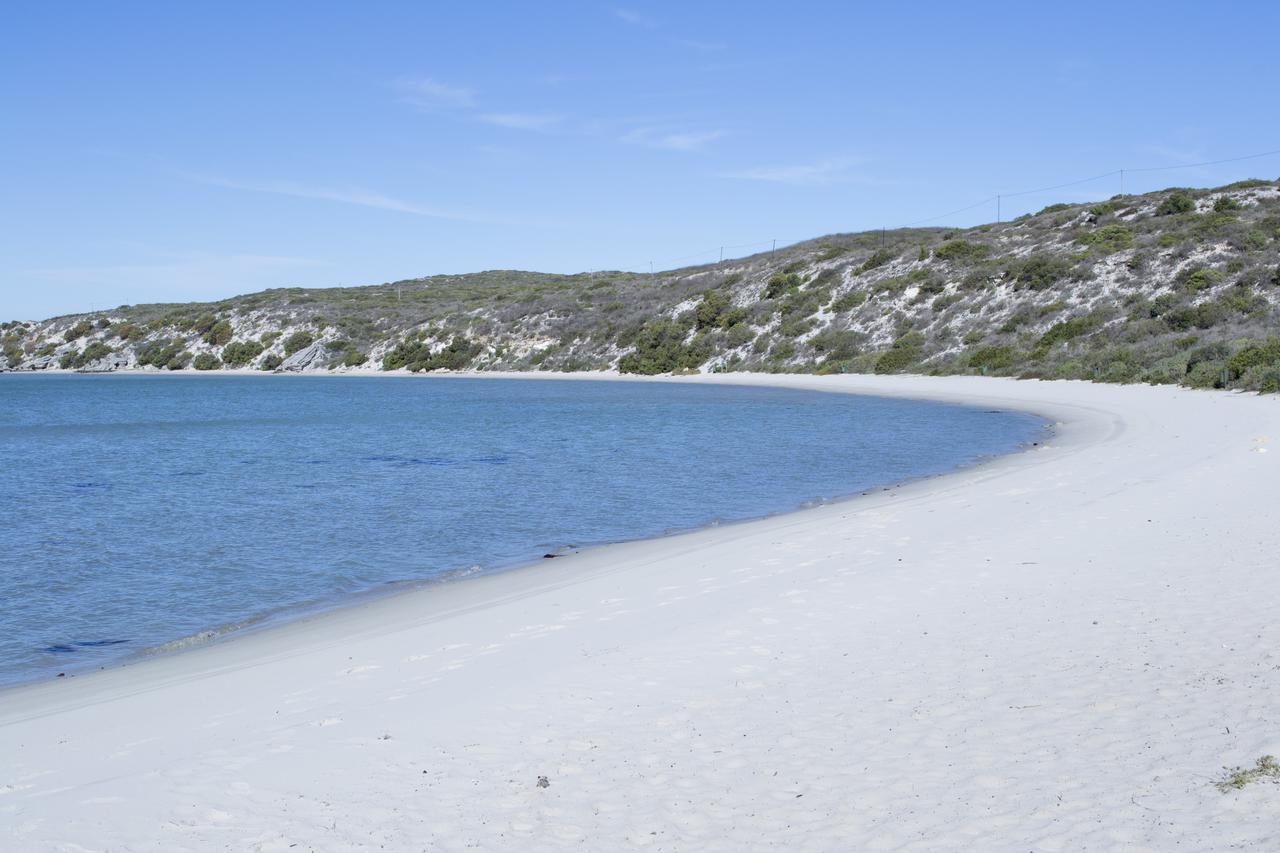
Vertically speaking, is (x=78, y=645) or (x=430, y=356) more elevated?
(x=430, y=356)

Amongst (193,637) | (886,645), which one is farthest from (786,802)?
(193,637)

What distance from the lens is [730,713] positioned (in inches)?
257

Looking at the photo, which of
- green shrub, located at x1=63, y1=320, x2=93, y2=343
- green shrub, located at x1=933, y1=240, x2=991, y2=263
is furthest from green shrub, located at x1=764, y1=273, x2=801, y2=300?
green shrub, located at x1=63, y1=320, x2=93, y2=343

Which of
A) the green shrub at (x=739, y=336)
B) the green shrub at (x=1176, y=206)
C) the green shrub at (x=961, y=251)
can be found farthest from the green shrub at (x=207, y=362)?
the green shrub at (x=1176, y=206)

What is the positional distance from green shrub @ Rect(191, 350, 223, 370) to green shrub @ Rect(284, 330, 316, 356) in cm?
724

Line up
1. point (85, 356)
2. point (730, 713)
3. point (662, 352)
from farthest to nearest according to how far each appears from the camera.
Result: 1. point (85, 356)
2. point (662, 352)
3. point (730, 713)

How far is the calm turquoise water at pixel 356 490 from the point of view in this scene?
1176cm

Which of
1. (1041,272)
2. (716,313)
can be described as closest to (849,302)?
(716,313)

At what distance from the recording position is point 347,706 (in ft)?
23.3

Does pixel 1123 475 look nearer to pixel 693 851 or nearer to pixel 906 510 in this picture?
pixel 906 510

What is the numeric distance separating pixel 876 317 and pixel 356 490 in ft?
159

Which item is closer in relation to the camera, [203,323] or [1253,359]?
[1253,359]

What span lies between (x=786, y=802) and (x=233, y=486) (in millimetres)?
18731

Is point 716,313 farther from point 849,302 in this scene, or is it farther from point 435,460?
point 435,460
